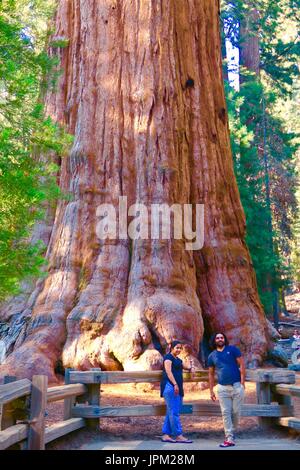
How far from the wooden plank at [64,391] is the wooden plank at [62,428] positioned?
304 millimetres

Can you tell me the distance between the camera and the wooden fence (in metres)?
6.94

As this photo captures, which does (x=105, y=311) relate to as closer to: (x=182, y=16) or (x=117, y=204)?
(x=117, y=204)

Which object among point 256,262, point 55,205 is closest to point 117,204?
point 55,205

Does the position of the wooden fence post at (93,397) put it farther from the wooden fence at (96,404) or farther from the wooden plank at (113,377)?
the wooden plank at (113,377)

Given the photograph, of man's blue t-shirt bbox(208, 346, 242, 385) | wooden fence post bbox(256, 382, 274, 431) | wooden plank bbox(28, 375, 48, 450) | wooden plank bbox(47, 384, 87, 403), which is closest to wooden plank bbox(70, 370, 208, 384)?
wooden plank bbox(47, 384, 87, 403)

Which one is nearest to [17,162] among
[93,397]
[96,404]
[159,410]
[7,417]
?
[93,397]

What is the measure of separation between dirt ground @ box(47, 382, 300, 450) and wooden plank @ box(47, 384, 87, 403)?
508 mm

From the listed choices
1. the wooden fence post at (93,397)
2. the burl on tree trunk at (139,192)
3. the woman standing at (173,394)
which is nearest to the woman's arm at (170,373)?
the woman standing at (173,394)

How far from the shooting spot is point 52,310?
11844 millimetres

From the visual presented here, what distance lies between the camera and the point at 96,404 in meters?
8.72

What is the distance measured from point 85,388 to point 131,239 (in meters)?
4.20

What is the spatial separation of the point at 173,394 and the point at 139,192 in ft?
17.0

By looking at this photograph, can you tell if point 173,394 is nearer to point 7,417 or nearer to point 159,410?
point 159,410

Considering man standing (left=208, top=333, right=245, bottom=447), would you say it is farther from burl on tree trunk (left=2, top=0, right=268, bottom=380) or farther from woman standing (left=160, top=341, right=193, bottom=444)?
burl on tree trunk (left=2, top=0, right=268, bottom=380)
